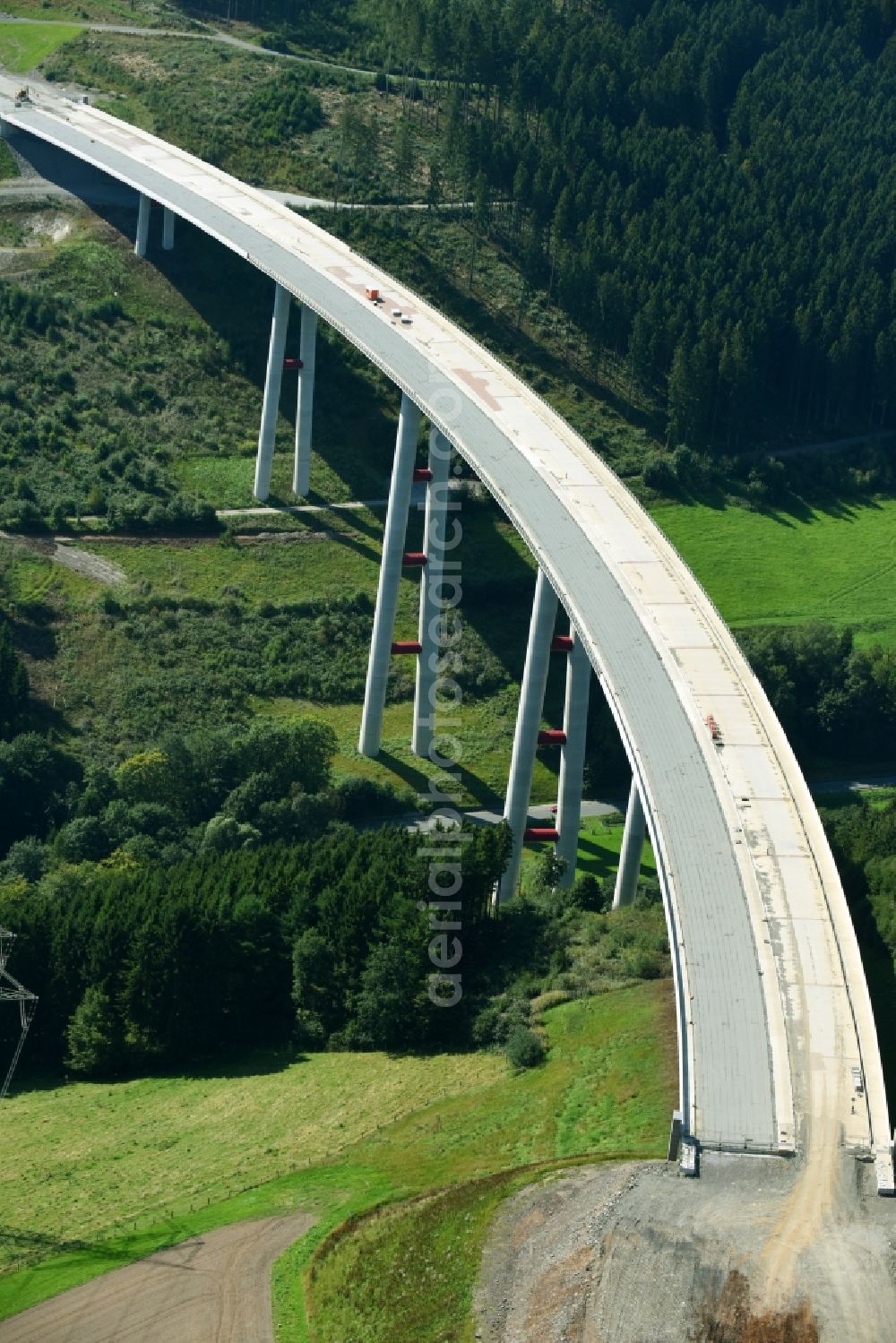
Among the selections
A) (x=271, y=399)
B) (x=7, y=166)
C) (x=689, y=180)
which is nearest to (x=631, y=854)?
(x=271, y=399)

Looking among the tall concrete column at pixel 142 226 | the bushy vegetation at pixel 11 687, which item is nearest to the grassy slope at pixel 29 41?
the tall concrete column at pixel 142 226

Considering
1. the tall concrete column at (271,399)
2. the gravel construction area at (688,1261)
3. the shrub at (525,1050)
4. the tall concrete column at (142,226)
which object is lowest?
the shrub at (525,1050)

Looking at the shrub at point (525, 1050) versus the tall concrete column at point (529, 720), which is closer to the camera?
the shrub at point (525, 1050)

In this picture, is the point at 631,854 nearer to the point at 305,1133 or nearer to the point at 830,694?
the point at 305,1133

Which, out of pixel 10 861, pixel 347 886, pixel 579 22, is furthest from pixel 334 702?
pixel 579 22

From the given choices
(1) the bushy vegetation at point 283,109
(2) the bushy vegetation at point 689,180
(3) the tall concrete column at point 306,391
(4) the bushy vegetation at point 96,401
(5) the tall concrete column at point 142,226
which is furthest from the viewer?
(1) the bushy vegetation at point 283,109

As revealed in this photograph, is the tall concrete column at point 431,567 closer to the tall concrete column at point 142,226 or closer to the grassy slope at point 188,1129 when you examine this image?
the grassy slope at point 188,1129

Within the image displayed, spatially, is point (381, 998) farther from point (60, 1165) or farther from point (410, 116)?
point (410, 116)

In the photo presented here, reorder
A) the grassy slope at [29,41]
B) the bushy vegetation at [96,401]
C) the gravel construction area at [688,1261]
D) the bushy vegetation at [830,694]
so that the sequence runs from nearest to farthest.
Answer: the gravel construction area at [688,1261] → the bushy vegetation at [830,694] → the bushy vegetation at [96,401] → the grassy slope at [29,41]

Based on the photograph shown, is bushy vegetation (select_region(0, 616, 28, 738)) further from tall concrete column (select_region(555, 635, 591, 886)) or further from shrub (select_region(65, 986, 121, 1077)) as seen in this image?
tall concrete column (select_region(555, 635, 591, 886))

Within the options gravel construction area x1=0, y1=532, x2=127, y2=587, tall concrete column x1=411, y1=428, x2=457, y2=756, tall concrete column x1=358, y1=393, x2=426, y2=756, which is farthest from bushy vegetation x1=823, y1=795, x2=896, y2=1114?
gravel construction area x1=0, y1=532, x2=127, y2=587
